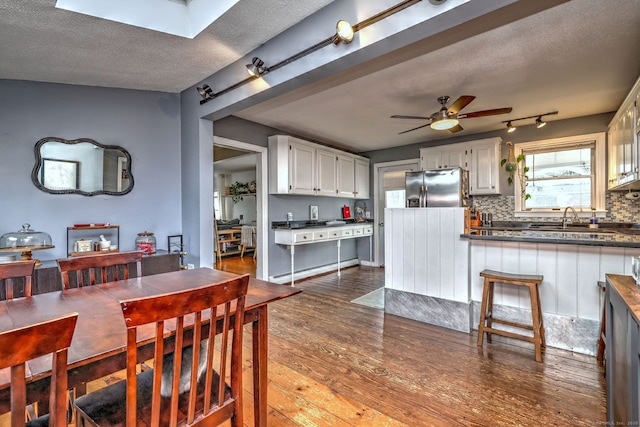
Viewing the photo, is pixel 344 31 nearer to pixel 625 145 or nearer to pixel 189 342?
pixel 189 342

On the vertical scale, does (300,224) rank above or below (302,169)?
below

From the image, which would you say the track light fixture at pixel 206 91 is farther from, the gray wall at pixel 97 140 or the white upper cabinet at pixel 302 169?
the white upper cabinet at pixel 302 169

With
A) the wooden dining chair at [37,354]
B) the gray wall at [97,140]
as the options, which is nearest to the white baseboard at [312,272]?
the gray wall at [97,140]

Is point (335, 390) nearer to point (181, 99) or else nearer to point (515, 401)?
point (515, 401)

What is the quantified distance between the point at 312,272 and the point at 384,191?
225cm

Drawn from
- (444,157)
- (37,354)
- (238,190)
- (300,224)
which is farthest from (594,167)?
(238,190)

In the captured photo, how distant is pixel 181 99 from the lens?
11.3ft

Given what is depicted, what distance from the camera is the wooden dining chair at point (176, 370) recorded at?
887 millimetres

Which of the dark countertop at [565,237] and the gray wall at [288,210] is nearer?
the dark countertop at [565,237]

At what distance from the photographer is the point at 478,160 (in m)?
4.75

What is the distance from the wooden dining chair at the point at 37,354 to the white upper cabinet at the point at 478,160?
5.05 m

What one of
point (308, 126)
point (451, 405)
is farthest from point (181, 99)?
point (451, 405)

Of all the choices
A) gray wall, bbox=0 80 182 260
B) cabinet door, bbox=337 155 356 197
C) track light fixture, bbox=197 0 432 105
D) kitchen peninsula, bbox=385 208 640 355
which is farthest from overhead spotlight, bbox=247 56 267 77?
cabinet door, bbox=337 155 356 197

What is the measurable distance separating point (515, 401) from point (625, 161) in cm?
281
